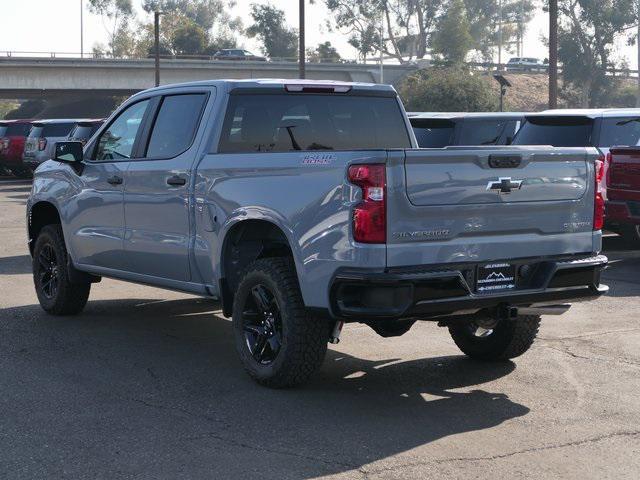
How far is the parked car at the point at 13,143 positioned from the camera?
35.0 metres

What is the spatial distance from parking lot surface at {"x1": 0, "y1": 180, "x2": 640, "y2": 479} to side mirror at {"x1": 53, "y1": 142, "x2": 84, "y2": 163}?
1376 mm

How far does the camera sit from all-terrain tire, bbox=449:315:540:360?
24.8 feet

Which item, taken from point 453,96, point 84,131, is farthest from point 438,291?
point 453,96

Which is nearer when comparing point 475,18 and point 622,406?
point 622,406

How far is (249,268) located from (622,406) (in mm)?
2417

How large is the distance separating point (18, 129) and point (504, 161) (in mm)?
31066

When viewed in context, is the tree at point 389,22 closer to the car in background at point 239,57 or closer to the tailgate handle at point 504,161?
the car in background at point 239,57

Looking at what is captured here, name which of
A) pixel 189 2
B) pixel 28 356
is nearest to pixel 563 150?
pixel 28 356

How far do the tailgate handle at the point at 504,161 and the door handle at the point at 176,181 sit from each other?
231cm

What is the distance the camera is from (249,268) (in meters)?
7.07

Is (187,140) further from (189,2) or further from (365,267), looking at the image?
(189,2)

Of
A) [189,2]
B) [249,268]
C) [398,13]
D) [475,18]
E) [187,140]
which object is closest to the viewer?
[249,268]

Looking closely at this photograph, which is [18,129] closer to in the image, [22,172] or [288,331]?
[22,172]

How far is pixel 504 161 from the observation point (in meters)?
6.47
